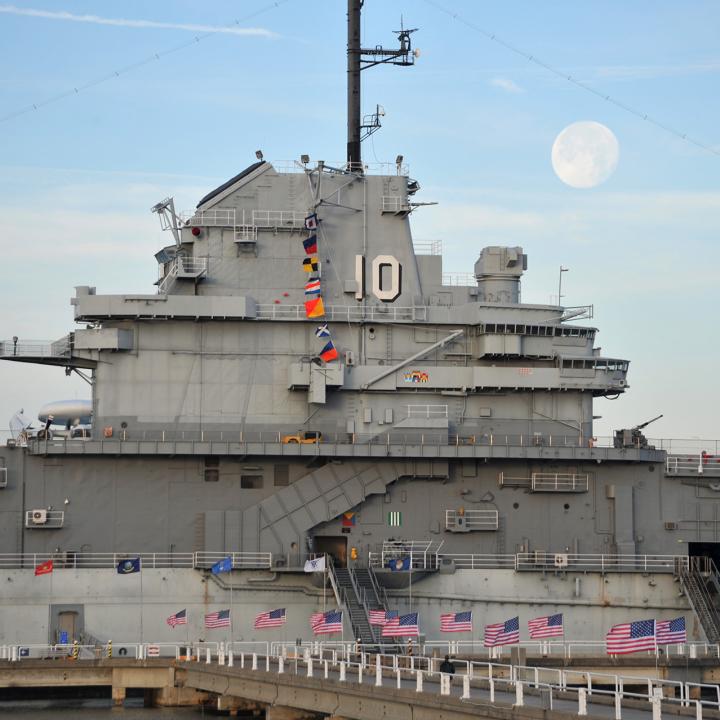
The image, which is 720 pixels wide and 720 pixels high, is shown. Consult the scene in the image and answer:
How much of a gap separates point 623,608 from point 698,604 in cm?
229

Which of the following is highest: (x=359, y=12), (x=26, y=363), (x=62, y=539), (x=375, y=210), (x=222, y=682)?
(x=359, y=12)

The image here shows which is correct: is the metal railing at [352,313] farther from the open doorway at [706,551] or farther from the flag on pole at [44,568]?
the open doorway at [706,551]

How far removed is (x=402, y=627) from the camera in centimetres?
4291

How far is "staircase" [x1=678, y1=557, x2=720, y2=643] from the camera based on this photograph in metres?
48.4

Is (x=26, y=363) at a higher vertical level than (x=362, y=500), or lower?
higher

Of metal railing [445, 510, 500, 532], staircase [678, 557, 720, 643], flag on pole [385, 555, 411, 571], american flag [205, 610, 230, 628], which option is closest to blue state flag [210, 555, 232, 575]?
american flag [205, 610, 230, 628]

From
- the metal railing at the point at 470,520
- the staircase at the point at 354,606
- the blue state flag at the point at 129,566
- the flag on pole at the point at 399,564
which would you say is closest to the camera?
the staircase at the point at 354,606

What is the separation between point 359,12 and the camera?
181 ft

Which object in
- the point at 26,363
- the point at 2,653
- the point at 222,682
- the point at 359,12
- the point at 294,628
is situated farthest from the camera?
the point at 359,12

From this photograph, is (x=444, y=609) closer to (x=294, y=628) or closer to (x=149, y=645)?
(x=294, y=628)

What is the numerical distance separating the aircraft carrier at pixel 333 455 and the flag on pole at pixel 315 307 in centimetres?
17

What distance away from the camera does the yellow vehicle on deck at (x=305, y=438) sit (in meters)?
49.2

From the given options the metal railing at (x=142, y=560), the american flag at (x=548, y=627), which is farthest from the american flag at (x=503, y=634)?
the metal railing at (x=142, y=560)

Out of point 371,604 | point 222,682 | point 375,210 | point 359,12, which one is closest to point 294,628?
point 371,604
